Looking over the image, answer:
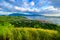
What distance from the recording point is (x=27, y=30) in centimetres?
349

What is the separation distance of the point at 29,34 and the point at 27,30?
11 centimetres

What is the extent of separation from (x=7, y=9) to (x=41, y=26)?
958 mm

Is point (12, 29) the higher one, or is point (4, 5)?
point (4, 5)

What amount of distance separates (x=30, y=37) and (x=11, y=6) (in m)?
0.92

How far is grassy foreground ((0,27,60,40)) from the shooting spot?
345 cm

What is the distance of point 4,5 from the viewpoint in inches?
141

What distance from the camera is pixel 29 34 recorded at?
349 cm

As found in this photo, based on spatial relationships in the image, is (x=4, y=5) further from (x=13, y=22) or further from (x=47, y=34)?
(x=47, y=34)

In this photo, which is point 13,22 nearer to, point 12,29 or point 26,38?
point 12,29

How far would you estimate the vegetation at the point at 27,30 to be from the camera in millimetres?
3451

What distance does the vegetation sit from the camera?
11.3 feet

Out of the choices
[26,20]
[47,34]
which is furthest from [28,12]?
[47,34]

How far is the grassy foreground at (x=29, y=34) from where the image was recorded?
3.45 meters

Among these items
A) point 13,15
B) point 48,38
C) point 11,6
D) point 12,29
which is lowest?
point 48,38
